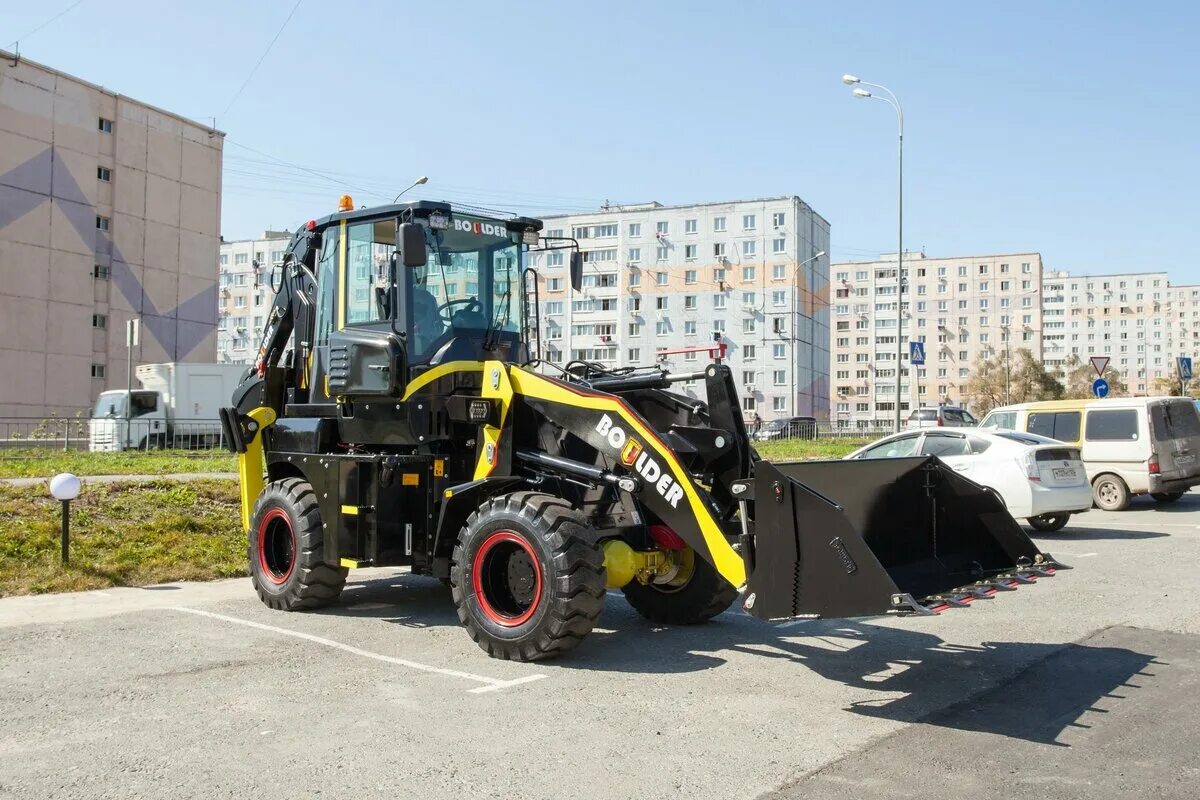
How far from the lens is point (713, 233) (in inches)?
3204

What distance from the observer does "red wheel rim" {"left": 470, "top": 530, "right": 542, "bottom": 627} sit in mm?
7008

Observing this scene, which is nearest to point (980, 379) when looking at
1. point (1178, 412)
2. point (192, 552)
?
point (1178, 412)

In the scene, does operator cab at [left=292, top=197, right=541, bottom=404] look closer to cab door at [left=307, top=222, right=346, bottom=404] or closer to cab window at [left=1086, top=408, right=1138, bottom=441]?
cab door at [left=307, top=222, right=346, bottom=404]

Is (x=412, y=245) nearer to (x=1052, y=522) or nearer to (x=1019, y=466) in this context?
(x=1019, y=466)

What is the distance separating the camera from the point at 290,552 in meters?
8.91

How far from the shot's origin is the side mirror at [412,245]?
757 centimetres

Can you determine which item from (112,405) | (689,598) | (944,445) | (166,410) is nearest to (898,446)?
(944,445)

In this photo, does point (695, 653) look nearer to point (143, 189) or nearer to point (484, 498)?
point (484, 498)

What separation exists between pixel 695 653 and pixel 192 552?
6348 mm

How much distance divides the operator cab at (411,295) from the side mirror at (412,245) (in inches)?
0.8

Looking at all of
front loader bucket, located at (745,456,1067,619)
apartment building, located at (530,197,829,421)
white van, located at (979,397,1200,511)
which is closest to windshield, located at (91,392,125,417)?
white van, located at (979,397,1200,511)

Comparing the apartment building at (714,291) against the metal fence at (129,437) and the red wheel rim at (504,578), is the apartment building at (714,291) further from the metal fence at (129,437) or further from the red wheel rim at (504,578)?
the red wheel rim at (504,578)

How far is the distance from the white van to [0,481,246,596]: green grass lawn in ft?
47.9

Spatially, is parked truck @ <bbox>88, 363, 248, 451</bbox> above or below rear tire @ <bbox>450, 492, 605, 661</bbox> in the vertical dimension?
above
